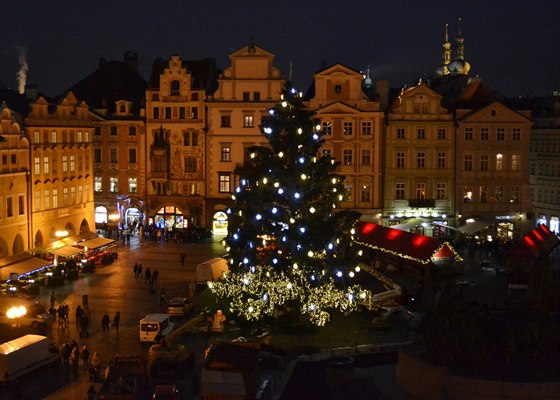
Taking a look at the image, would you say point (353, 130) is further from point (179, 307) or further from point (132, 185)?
point (179, 307)

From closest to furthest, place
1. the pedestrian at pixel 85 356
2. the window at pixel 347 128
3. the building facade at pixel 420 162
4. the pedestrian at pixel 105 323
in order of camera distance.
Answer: the pedestrian at pixel 85 356 < the pedestrian at pixel 105 323 < the window at pixel 347 128 < the building facade at pixel 420 162

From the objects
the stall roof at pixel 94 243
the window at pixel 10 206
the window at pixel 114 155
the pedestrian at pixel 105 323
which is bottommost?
the pedestrian at pixel 105 323

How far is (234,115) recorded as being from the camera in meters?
59.7

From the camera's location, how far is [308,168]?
33812 millimetres

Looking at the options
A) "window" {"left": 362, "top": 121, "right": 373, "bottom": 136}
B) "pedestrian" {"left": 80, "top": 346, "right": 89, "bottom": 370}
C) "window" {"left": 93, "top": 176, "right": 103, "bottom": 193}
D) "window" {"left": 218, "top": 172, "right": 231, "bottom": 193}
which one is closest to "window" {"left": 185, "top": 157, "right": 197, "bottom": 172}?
"window" {"left": 218, "top": 172, "right": 231, "bottom": 193}

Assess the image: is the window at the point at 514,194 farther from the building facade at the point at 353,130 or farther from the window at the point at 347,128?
the window at the point at 347,128

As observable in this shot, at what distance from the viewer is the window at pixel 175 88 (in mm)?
61406

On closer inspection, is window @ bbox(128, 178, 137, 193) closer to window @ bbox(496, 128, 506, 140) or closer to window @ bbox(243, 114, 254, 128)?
window @ bbox(243, 114, 254, 128)

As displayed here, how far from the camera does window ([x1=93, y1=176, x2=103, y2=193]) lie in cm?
6341

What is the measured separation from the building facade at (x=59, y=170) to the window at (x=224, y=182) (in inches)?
345

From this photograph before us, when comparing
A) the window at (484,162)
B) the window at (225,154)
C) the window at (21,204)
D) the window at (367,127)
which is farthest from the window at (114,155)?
the window at (484,162)

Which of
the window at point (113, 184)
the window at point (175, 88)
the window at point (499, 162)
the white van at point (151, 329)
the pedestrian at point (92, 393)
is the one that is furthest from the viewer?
the window at point (113, 184)

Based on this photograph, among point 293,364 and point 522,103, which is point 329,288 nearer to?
point 293,364

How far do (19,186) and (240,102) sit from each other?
1701 centimetres
